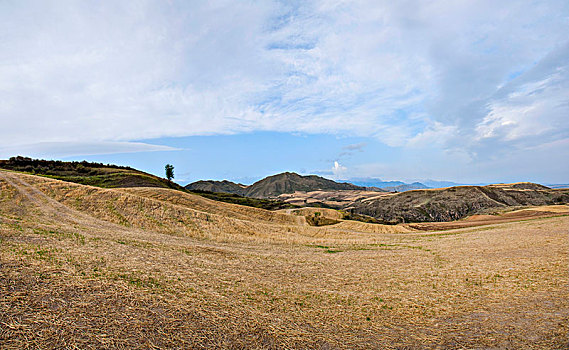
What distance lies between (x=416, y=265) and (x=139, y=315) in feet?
71.3

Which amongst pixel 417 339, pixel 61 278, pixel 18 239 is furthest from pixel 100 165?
pixel 417 339

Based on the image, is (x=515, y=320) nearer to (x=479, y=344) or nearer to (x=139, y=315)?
(x=479, y=344)

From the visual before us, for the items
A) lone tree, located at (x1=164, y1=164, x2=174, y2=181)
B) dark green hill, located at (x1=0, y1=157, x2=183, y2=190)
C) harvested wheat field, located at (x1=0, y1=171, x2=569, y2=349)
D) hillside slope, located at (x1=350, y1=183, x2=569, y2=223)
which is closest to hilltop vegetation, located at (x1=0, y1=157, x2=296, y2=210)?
dark green hill, located at (x1=0, y1=157, x2=183, y2=190)

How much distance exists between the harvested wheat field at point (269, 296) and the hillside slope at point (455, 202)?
355ft

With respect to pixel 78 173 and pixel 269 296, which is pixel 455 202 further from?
pixel 78 173

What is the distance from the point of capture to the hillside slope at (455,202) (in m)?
129

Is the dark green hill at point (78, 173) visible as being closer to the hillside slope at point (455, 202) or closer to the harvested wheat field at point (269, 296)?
the harvested wheat field at point (269, 296)

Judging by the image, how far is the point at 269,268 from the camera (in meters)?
22.4

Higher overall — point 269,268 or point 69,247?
point 69,247

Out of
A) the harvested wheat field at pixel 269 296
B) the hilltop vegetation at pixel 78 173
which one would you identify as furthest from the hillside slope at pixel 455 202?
the harvested wheat field at pixel 269 296

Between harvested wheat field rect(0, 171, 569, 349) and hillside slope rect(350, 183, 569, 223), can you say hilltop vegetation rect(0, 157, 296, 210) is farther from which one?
hillside slope rect(350, 183, 569, 223)

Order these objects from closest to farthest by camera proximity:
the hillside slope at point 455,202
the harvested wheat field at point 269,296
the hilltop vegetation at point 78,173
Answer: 1. the harvested wheat field at point 269,296
2. the hilltop vegetation at point 78,173
3. the hillside slope at point 455,202

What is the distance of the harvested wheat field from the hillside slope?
355ft

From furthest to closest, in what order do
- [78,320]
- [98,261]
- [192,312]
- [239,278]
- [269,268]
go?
[269,268]
[239,278]
[98,261]
[192,312]
[78,320]
